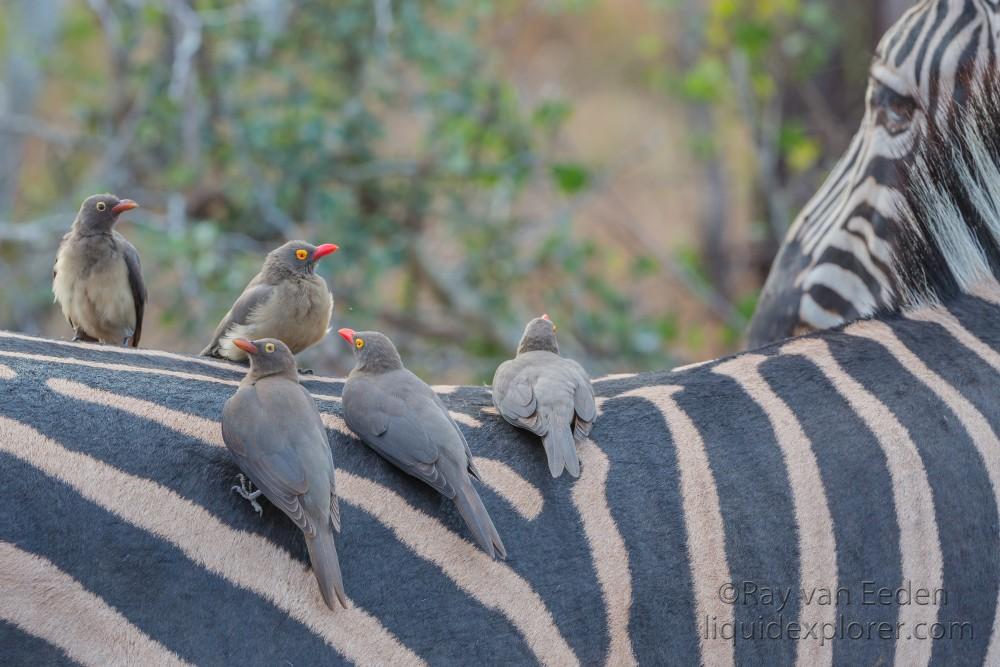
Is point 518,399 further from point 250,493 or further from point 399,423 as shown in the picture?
point 250,493

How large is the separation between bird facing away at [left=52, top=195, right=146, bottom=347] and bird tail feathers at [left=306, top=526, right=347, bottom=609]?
117 cm

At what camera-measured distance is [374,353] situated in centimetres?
186

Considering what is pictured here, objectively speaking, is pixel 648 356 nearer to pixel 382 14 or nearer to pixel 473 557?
pixel 382 14

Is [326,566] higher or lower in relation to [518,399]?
lower

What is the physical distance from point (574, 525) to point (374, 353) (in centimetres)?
44

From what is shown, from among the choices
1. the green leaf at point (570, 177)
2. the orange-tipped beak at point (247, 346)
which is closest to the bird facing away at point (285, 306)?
the orange-tipped beak at point (247, 346)

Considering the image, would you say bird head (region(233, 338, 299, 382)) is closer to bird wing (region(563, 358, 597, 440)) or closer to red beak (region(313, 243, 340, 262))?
bird wing (region(563, 358, 597, 440))

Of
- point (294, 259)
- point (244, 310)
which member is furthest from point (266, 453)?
point (294, 259)

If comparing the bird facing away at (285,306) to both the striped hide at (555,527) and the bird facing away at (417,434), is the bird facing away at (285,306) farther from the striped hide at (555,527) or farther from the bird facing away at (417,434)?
the bird facing away at (417,434)

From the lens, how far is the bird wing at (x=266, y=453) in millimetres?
1498

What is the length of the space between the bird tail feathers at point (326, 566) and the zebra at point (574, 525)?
36 millimetres

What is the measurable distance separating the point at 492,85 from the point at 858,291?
3220 mm

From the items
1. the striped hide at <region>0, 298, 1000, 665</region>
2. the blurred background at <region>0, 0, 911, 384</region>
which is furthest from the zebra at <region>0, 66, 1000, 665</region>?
the blurred background at <region>0, 0, 911, 384</region>

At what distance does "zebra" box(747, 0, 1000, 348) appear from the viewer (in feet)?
7.73
